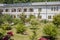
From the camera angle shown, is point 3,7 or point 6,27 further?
point 3,7

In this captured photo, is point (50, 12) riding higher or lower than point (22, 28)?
lower

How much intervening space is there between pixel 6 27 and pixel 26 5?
15.2 metres

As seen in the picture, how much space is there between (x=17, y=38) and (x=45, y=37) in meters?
2.65

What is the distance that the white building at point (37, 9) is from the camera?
123ft

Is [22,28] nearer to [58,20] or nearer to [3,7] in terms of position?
[58,20]

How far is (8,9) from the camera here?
40.3 meters

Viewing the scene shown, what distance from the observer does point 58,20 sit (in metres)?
25.7

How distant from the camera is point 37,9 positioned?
1517 inches

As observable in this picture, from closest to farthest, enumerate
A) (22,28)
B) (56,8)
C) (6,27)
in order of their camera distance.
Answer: (22,28) → (6,27) → (56,8)

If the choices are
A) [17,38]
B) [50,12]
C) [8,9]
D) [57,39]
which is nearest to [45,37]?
[57,39]

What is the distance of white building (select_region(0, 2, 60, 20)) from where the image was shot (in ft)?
123

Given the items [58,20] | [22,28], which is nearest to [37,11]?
[58,20]

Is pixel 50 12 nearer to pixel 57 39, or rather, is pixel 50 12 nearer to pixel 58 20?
pixel 58 20

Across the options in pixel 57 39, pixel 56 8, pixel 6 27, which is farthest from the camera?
pixel 56 8
